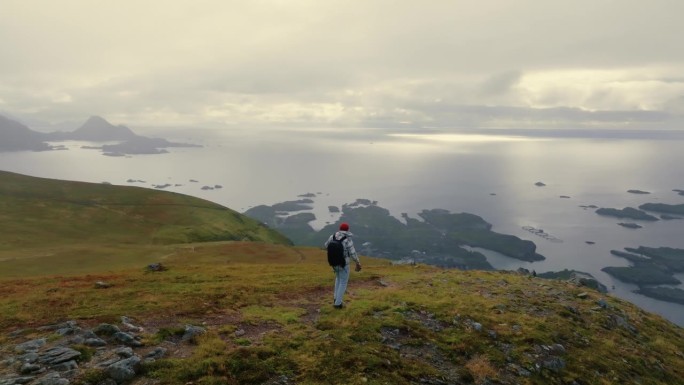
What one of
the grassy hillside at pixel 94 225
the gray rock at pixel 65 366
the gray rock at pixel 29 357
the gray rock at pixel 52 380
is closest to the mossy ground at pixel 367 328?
the gray rock at pixel 52 380

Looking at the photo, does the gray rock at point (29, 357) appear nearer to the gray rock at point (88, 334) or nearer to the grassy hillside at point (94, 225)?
the gray rock at point (88, 334)

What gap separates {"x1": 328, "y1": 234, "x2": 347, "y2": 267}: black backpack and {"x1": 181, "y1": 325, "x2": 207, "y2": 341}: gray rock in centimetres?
754

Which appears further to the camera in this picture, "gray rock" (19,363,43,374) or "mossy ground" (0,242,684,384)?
"mossy ground" (0,242,684,384)

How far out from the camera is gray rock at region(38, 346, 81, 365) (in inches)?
548

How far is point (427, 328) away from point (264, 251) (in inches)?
2689

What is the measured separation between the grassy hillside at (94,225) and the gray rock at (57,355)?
47.4 meters

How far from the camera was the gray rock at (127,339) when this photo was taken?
53.3ft

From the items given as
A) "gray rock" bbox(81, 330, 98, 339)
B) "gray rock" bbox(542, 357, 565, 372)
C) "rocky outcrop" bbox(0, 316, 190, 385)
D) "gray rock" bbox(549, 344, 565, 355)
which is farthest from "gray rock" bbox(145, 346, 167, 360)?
"gray rock" bbox(549, 344, 565, 355)

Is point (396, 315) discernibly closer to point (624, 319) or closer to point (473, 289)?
point (473, 289)

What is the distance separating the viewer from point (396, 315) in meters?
22.0

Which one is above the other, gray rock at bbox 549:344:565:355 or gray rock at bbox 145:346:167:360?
gray rock at bbox 145:346:167:360

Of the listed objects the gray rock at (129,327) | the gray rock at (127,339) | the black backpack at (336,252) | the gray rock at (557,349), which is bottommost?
the gray rock at (557,349)

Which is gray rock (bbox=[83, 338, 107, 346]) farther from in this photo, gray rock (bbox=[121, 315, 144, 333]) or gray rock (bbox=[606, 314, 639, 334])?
gray rock (bbox=[606, 314, 639, 334])

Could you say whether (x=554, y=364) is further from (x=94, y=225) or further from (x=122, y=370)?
(x=94, y=225)
